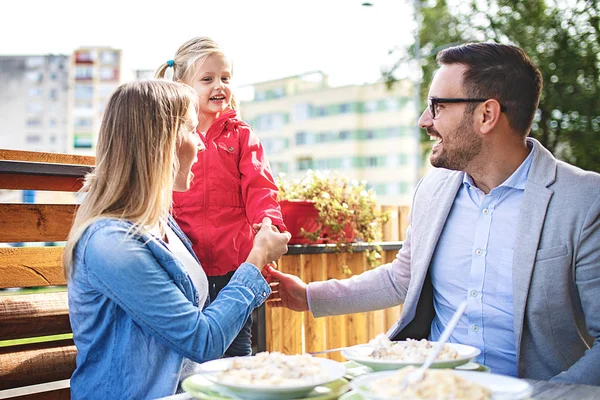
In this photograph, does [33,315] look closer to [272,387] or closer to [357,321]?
[272,387]

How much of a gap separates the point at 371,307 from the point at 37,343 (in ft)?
4.53

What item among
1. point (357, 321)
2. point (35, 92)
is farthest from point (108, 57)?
point (357, 321)

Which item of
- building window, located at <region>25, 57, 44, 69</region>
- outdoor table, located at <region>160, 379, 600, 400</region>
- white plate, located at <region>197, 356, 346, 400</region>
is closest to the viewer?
white plate, located at <region>197, 356, 346, 400</region>

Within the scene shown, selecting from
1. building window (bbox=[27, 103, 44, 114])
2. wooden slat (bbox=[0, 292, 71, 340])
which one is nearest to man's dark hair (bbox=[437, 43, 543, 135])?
wooden slat (bbox=[0, 292, 71, 340])

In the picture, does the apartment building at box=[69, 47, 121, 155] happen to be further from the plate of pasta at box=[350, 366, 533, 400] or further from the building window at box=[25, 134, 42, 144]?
the plate of pasta at box=[350, 366, 533, 400]

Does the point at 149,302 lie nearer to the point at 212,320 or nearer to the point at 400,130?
the point at 212,320

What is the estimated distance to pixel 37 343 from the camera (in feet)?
9.43

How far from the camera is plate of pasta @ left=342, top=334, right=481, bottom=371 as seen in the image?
146cm

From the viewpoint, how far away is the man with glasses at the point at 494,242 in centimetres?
207

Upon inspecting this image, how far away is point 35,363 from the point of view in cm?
271

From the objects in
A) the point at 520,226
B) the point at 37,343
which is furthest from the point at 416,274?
the point at 37,343

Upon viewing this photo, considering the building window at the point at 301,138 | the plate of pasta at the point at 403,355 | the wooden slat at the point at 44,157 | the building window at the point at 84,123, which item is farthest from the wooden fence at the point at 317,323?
the building window at the point at 301,138

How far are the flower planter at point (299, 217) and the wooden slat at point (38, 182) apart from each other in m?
1.17

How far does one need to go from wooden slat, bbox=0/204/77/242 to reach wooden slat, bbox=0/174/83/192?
74mm
